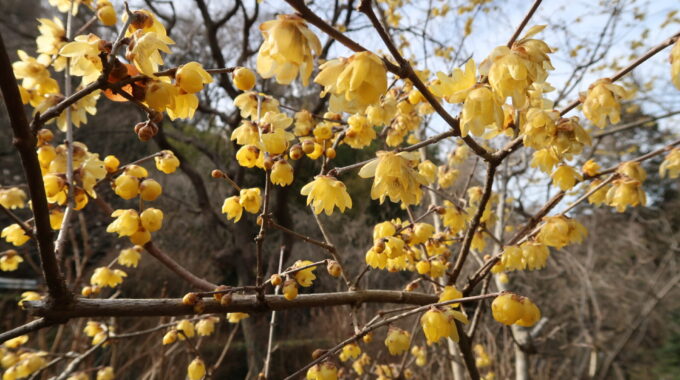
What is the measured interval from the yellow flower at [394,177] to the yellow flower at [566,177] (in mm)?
819

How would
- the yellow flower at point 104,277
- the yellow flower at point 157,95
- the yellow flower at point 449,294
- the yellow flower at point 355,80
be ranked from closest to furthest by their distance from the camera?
1. the yellow flower at point 157,95
2. the yellow flower at point 355,80
3. the yellow flower at point 449,294
4. the yellow flower at point 104,277

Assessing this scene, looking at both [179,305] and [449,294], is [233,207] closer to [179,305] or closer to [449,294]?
[179,305]

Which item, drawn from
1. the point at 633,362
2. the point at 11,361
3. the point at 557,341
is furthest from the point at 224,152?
the point at 633,362

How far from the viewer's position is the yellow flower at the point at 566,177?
5.18 feet

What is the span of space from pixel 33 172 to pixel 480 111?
0.98 m

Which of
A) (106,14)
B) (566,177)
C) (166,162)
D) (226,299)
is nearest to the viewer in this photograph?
(226,299)

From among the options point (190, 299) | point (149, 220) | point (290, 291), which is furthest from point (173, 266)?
point (290, 291)

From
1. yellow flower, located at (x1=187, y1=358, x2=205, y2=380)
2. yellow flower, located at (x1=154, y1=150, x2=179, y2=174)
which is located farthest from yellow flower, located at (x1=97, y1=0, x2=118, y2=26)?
yellow flower, located at (x1=187, y1=358, x2=205, y2=380)

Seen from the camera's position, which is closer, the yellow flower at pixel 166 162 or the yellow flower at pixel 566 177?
the yellow flower at pixel 166 162

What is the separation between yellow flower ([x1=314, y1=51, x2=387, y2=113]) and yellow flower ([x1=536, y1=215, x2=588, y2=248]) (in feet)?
3.05

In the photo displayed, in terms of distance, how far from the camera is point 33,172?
27.1 inches

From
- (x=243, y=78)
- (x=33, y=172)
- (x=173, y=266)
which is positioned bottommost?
(x=173, y=266)

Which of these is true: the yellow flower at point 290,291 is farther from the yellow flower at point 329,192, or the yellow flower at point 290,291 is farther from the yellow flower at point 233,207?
the yellow flower at point 233,207

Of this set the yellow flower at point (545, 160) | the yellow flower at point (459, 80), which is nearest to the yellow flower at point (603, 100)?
the yellow flower at point (545, 160)
